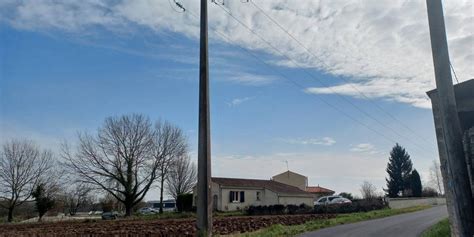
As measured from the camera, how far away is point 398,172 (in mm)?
70438

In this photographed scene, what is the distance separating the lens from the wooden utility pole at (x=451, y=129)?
4.80m

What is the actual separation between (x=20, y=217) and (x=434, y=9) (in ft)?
170

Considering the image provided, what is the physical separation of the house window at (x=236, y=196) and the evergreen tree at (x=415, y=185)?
35.7 metres

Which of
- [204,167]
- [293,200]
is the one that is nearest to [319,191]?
[293,200]

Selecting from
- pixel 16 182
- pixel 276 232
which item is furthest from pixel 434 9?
pixel 16 182

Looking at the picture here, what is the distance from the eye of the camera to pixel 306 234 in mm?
16500

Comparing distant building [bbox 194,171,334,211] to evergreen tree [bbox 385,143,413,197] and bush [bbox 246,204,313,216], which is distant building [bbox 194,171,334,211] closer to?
bush [bbox 246,204,313,216]

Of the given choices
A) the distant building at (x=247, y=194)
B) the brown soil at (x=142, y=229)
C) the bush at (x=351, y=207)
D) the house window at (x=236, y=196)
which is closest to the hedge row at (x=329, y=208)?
the bush at (x=351, y=207)

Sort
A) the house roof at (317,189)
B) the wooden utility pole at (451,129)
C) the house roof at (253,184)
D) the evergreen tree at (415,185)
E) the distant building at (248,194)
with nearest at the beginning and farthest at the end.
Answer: the wooden utility pole at (451,129)
the distant building at (248,194)
the house roof at (253,184)
the evergreen tree at (415,185)
the house roof at (317,189)

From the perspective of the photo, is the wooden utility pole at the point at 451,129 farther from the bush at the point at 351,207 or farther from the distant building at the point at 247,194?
the distant building at the point at 247,194

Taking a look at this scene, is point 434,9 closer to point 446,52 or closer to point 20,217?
point 446,52

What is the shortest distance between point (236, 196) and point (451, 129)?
1727 inches

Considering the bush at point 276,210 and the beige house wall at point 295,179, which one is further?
the beige house wall at point 295,179

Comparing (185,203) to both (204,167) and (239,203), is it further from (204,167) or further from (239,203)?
(204,167)
